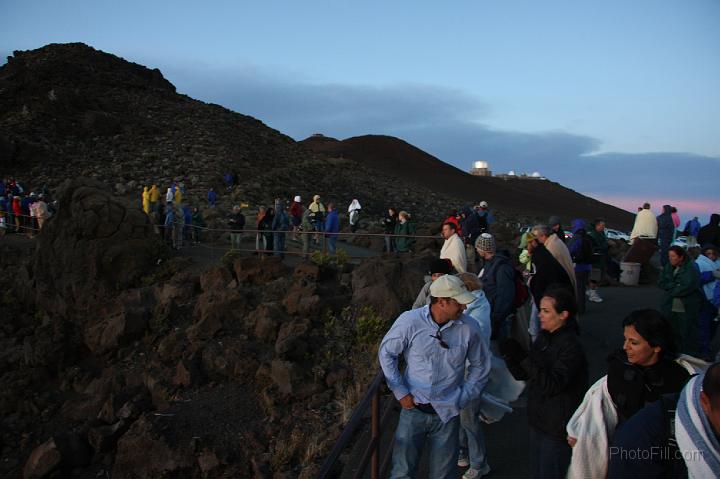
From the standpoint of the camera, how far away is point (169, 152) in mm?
39250

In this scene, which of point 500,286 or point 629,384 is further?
point 500,286

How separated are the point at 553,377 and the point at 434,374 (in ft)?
2.49

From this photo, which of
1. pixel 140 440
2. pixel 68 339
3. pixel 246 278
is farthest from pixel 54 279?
pixel 140 440

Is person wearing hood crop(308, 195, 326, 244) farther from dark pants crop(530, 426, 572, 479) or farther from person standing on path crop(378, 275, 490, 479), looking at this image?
dark pants crop(530, 426, 572, 479)

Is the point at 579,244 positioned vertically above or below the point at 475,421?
above

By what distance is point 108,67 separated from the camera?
58562mm

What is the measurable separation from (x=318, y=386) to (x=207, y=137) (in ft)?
126

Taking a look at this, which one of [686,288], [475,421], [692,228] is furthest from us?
[692,228]

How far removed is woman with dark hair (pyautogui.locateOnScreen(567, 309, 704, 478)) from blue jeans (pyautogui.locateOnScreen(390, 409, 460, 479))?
3.26 feet

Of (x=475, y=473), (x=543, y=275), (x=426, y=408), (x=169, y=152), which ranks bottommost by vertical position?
(x=475, y=473)

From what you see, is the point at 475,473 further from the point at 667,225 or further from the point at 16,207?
the point at 16,207

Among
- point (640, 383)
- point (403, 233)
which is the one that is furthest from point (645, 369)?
point (403, 233)

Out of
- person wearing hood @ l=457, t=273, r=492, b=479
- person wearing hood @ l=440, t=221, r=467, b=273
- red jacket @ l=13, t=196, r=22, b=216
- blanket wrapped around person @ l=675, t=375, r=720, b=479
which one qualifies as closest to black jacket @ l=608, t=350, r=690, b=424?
blanket wrapped around person @ l=675, t=375, r=720, b=479

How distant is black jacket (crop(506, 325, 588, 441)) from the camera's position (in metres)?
3.29
